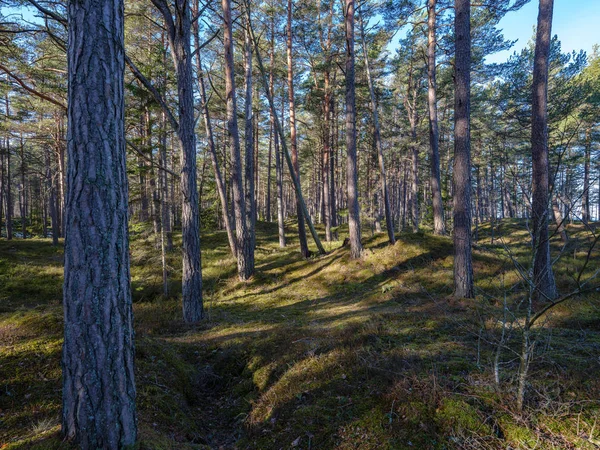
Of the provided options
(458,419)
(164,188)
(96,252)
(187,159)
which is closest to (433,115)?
(187,159)

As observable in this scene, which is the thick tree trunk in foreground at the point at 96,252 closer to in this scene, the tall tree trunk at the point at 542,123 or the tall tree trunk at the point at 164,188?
the tall tree trunk at the point at 164,188

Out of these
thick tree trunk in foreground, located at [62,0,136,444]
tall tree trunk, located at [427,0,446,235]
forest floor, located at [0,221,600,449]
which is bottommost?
forest floor, located at [0,221,600,449]

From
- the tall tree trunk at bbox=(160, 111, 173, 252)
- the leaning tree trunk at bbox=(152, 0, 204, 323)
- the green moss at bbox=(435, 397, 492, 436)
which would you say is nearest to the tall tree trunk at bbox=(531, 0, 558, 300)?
the green moss at bbox=(435, 397, 492, 436)

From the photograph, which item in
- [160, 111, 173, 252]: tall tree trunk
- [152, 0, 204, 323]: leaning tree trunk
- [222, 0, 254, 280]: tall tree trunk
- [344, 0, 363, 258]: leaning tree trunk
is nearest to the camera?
[152, 0, 204, 323]: leaning tree trunk

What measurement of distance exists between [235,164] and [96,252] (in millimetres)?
9893

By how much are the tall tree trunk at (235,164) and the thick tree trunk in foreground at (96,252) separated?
9471mm

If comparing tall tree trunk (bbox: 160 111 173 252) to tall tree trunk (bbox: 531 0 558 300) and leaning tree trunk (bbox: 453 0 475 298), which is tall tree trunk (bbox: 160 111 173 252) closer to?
leaning tree trunk (bbox: 453 0 475 298)

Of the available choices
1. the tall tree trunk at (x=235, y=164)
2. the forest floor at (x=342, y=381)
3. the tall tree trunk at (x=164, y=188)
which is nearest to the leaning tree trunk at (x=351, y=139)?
the tall tree trunk at (x=235, y=164)

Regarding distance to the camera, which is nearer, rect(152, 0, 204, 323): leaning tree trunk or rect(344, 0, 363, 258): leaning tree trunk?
rect(152, 0, 204, 323): leaning tree trunk

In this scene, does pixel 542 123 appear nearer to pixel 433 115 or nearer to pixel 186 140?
pixel 433 115

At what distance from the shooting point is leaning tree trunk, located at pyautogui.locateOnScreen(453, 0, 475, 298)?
25.1ft

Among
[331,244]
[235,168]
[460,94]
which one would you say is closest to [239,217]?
[235,168]

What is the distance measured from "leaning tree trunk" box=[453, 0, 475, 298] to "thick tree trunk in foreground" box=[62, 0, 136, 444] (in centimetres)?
791

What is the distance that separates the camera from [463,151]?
307 inches
